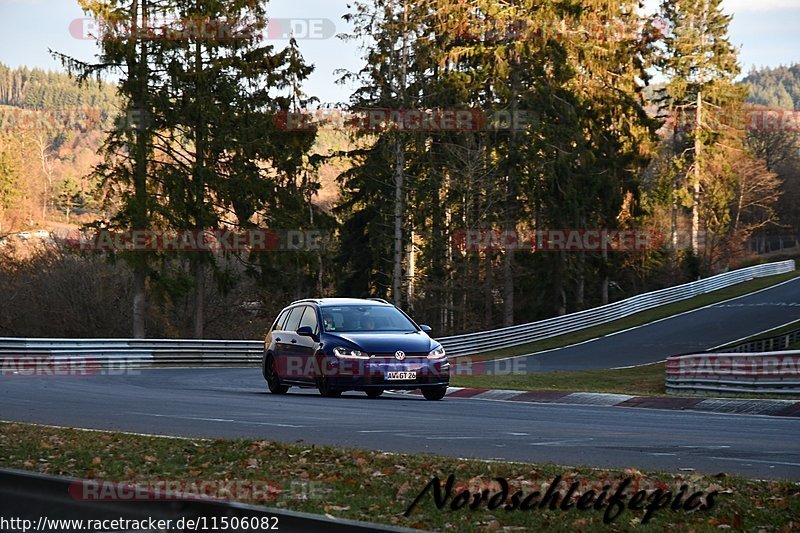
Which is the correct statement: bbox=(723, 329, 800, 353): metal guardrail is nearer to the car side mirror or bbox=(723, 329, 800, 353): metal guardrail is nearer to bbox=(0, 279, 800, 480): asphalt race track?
bbox=(0, 279, 800, 480): asphalt race track

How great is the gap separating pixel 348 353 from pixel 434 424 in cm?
458

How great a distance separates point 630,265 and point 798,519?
67.4 meters

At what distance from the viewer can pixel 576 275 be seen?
207 ft

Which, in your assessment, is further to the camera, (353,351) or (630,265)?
(630,265)

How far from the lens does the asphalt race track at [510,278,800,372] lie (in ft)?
135

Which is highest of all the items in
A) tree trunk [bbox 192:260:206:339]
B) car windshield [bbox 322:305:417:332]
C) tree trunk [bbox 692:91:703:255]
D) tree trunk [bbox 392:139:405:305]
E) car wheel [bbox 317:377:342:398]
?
tree trunk [bbox 692:91:703:255]

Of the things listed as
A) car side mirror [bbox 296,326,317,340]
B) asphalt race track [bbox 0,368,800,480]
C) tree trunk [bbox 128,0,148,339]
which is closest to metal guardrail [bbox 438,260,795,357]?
tree trunk [bbox 128,0,148,339]

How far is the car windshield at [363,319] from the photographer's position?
1955cm

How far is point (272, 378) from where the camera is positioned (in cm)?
2102

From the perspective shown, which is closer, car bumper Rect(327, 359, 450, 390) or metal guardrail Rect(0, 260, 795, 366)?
car bumper Rect(327, 359, 450, 390)

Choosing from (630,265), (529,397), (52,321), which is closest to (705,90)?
(630,265)

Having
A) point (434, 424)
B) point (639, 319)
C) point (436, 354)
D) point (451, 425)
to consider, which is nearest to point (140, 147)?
point (436, 354)

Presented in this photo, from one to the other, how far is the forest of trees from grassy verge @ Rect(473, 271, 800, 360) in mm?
5350

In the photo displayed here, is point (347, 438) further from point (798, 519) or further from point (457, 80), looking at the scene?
point (457, 80)
